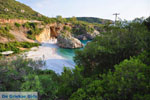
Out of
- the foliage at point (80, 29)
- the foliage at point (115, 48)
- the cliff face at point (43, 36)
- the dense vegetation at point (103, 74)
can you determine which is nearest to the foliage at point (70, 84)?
the dense vegetation at point (103, 74)

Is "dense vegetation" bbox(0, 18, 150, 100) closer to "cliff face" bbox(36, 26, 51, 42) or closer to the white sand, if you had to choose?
the white sand

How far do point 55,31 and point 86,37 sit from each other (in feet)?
63.0

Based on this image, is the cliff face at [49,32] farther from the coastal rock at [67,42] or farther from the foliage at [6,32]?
the foliage at [6,32]

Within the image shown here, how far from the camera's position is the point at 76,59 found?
27.4ft

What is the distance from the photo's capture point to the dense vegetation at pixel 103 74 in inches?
154

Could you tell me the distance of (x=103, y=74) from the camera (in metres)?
5.14

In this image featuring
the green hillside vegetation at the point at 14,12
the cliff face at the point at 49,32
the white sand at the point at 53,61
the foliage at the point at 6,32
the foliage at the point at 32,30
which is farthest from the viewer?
the cliff face at the point at 49,32

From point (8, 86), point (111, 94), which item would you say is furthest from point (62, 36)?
point (111, 94)

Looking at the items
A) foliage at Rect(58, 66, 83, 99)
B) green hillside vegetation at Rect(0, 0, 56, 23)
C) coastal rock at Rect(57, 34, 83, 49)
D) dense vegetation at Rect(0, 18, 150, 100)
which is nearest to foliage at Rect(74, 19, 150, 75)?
dense vegetation at Rect(0, 18, 150, 100)

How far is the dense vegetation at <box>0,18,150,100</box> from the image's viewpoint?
391 cm

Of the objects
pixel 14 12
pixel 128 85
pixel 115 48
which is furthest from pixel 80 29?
pixel 128 85

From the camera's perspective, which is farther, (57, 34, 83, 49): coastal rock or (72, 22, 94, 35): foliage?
(72, 22, 94, 35): foliage

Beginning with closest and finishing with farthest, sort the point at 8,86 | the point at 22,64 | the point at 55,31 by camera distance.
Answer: the point at 8,86 → the point at 22,64 → the point at 55,31

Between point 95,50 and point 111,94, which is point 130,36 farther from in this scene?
point 111,94
